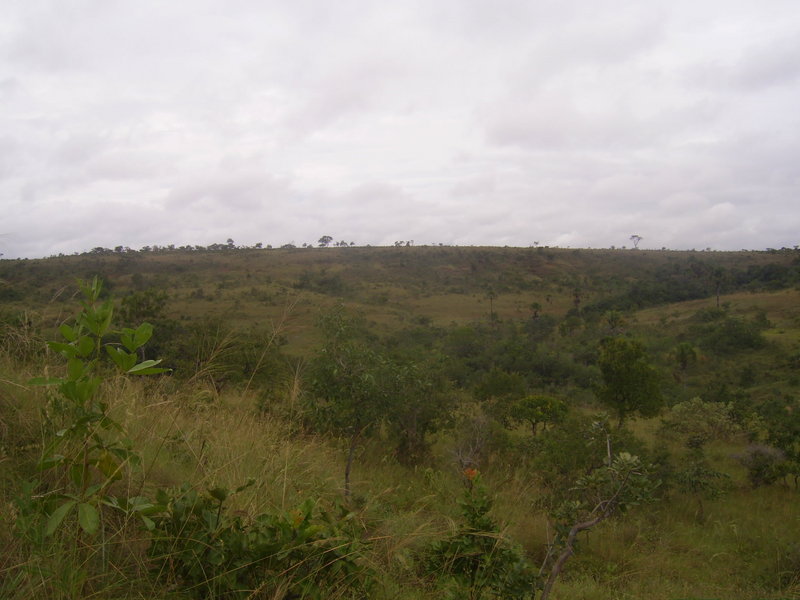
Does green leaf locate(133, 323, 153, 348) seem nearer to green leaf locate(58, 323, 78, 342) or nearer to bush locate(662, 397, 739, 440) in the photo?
green leaf locate(58, 323, 78, 342)

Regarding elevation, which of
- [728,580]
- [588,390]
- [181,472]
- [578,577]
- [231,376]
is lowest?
[588,390]

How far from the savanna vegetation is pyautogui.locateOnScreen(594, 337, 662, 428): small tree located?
66mm

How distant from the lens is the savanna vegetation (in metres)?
1.91

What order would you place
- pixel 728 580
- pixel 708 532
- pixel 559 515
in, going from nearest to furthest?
pixel 559 515 < pixel 728 580 < pixel 708 532

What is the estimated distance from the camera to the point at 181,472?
298 centimetres

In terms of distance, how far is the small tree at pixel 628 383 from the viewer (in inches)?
634

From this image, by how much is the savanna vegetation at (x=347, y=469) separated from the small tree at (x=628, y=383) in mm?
66

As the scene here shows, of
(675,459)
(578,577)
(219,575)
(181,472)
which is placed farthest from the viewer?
(675,459)

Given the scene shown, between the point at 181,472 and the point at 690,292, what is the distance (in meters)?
63.1

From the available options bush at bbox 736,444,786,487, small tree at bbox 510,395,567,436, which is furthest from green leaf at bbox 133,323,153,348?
bush at bbox 736,444,786,487

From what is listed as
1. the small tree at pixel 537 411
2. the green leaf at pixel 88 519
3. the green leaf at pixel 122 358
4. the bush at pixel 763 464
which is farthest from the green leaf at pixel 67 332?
the bush at pixel 763 464

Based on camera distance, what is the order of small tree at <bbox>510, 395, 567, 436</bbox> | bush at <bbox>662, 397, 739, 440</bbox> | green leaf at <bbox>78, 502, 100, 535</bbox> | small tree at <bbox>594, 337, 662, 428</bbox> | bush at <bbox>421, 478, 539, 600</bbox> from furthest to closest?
small tree at <bbox>594, 337, 662, 428</bbox> < bush at <bbox>662, 397, 739, 440</bbox> < small tree at <bbox>510, 395, 567, 436</bbox> < bush at <bbox>421, 478, 539, 600</bbox> < green leaf at <bbox>78, 502, 100, 535</bbox>

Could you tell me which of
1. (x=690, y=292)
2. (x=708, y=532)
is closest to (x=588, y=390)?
(x=708, y=532)

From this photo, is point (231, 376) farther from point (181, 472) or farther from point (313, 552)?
point (313, 552)
